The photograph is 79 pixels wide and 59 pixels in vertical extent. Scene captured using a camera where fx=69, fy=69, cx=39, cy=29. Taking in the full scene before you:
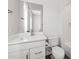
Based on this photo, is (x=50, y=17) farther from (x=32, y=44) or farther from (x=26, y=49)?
(x=26, y=49)

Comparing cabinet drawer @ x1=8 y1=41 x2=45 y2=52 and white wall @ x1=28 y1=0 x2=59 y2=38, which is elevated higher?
white wall @ x1=28 y1=0 x2=59 y2=38

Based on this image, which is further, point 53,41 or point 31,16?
point 53,41

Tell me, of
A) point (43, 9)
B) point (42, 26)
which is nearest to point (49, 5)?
point (43, 9)

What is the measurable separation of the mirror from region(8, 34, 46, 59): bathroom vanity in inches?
29.0

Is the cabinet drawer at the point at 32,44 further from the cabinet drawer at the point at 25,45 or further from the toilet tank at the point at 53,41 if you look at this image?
the toilet tank at the point at 53,41

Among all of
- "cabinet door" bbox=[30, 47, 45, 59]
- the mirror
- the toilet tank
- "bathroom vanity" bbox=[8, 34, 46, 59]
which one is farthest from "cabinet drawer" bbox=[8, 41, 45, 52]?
the toilet tank

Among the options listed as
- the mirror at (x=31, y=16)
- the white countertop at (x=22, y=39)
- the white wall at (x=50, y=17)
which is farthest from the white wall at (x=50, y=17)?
the white countertop at (x=22, y=39)

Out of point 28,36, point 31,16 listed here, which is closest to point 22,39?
point 28,36

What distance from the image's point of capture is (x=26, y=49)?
5.26ft

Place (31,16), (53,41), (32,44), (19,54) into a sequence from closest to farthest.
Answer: (19,54)
(32,44)
(31,16)
(53,41)

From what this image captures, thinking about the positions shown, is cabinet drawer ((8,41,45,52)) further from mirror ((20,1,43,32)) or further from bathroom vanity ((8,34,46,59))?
mirror ((20,1,43,32))

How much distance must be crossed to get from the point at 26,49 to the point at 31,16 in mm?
1195

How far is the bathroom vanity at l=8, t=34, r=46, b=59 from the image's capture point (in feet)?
4.72
